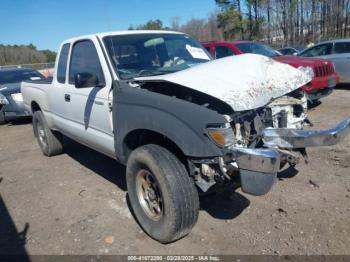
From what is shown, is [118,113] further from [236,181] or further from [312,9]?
[312,9]

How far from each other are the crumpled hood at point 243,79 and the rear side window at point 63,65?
183cm

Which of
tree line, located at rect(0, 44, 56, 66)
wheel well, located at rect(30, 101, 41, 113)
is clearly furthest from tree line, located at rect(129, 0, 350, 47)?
wheel well, located at rect(30, 101, 41, 113)

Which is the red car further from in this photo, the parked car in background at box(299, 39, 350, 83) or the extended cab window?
the extended cab window

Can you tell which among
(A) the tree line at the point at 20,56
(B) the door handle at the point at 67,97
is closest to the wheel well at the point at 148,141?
(B) the door handle at the point at 67,97

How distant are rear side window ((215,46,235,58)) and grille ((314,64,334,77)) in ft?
7.22

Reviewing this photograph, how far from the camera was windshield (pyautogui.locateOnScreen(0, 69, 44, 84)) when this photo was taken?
35.4 feet

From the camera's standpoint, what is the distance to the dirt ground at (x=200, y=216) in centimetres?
324

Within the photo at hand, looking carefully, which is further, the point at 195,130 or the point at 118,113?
the point at 118,113

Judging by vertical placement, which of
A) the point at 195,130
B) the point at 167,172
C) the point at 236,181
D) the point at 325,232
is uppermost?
the point at 195,130

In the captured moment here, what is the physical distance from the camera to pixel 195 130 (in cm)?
278

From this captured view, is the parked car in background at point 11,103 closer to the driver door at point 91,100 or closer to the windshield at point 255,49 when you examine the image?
the driver door at point 91,100

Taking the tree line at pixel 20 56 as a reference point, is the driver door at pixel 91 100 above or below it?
above

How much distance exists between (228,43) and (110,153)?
20.5ft

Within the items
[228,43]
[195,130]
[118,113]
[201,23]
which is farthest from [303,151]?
[201,23]
